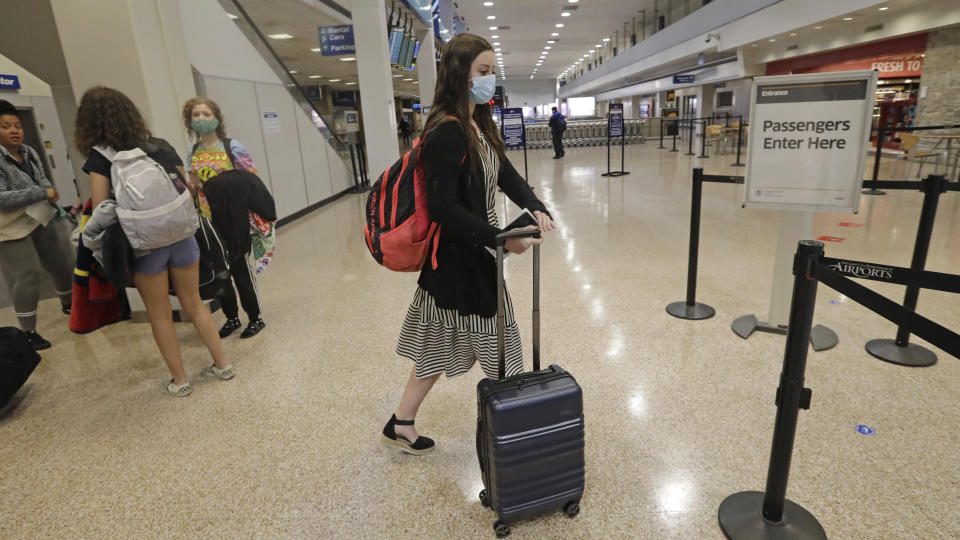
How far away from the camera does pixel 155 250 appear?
2.50 meters

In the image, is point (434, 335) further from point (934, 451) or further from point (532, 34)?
point (532, 34)

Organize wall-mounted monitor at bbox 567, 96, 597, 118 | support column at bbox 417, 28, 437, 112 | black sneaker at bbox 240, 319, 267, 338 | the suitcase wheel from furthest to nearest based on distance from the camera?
wall-mounted monitor at bbox 567, 96, 597, 118 → support column at bbox 417, 28, 437, 112 → black sneaker at bbox 240, 319, 267, 338 → the suitcase wheel

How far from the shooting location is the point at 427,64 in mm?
12805

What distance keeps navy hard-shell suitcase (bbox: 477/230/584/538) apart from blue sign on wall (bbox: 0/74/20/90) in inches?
340

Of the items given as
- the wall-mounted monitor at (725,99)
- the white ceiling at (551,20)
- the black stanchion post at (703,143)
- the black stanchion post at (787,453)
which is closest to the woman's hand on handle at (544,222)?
the black stanchion post at (787,453)

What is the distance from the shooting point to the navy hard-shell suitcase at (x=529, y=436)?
152 centimetres

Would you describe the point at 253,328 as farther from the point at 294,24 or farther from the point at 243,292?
the point at 294,24

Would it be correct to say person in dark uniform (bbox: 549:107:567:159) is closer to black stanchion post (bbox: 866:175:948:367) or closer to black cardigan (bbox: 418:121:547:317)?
black stanchion post (bbox: 866:175:948:367)

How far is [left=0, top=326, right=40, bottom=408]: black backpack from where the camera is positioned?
261 cm

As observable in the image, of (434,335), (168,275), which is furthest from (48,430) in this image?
(434,335)

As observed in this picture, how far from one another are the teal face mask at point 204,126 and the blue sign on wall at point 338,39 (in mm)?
5795

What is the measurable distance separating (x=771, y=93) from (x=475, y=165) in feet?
6.20

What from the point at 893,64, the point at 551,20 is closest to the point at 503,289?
the point at 893,64

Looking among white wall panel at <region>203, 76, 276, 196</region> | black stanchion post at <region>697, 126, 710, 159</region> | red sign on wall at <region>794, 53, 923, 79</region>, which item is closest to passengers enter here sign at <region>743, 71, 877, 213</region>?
white wall panel at <region>203, 76, 276, 196</region>
